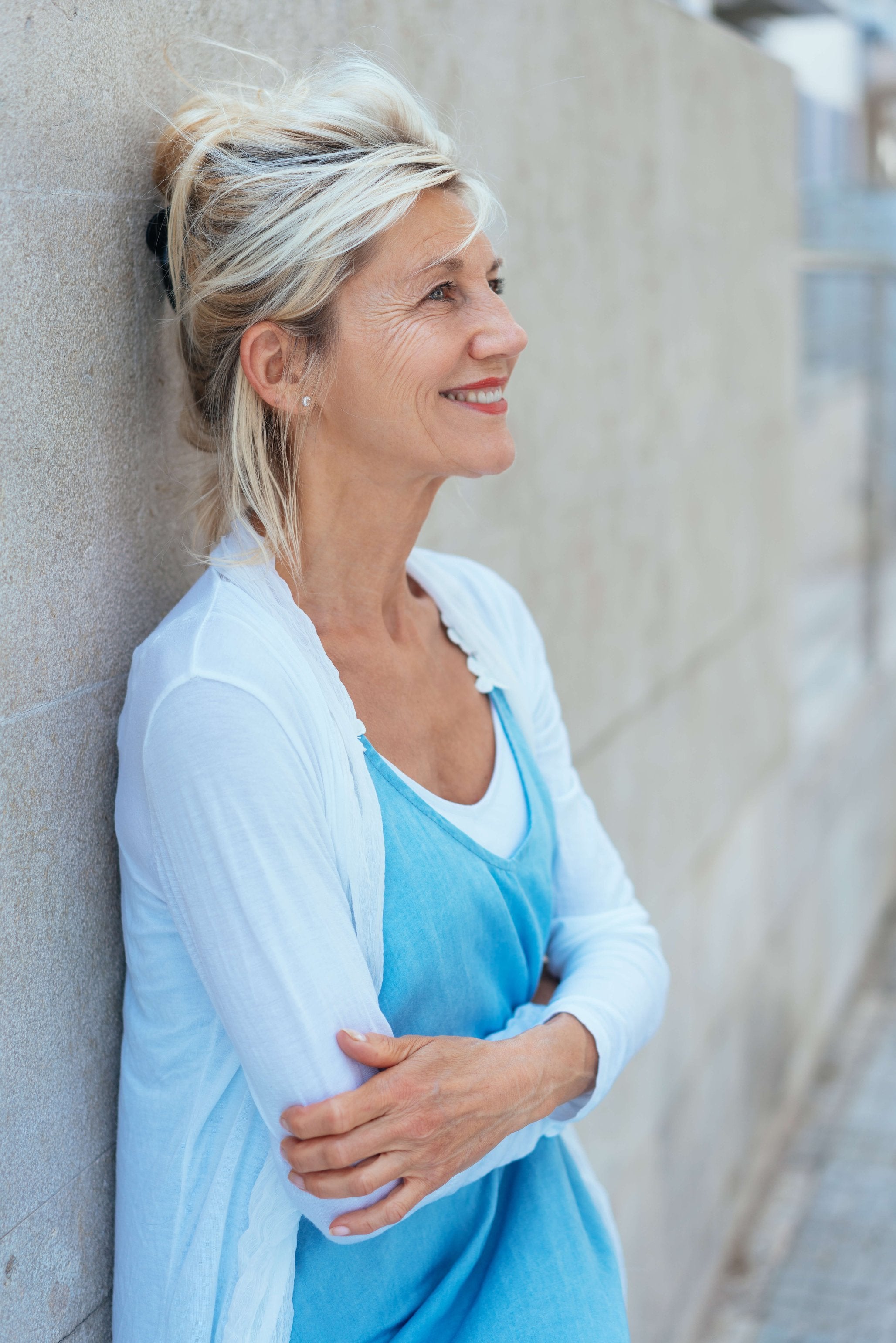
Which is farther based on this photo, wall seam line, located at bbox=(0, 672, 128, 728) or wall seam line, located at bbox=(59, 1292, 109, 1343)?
wall seam line, located at bbox=(59, 1292, 109, 1343)

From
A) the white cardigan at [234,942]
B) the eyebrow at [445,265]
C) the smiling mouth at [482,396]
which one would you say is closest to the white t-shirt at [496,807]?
the white cardigan at [234,942]

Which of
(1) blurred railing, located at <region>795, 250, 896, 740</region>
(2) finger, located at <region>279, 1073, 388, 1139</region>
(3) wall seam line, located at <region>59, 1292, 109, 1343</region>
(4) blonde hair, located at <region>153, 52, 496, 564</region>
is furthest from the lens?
(1) blurred railing, located at <region>795, 250, 896, 740</region>

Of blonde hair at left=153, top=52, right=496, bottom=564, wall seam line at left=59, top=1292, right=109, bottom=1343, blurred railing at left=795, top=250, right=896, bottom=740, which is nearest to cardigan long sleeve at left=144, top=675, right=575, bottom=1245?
blonde hair at left=153, top=52, right=496, bottom=564

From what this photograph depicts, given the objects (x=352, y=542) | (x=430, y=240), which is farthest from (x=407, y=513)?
(x=430, y=240)

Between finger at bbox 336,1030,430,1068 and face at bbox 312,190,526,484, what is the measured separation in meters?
0.59

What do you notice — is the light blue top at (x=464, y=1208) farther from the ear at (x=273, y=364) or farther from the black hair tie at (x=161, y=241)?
the black hair tie at (x=161, y=241)

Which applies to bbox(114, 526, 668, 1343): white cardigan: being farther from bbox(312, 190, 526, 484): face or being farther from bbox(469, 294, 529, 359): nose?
bbox(469, 294, 529, 359): nose

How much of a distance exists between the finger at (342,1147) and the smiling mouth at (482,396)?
2.40 feet

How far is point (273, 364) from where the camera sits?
1375 mm

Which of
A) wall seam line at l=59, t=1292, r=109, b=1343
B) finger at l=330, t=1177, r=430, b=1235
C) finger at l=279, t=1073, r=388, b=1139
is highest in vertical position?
finger at l=279, t=1073, r=388, b=1139

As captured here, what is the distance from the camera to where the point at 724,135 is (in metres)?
3.32

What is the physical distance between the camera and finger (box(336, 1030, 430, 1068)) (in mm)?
1184

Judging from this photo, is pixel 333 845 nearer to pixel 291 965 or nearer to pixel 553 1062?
pixel 291 965

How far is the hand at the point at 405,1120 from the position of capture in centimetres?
118
